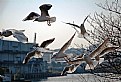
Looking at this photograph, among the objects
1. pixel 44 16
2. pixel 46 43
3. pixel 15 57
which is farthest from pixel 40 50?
pixel 15 57

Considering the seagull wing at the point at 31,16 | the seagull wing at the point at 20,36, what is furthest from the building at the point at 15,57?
the seagull wing at the point at 31,16

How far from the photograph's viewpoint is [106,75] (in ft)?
29.2

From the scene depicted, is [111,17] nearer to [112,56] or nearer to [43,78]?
[112,56]

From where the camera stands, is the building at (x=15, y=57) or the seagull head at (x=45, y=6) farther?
the building at (x=15, y=57)

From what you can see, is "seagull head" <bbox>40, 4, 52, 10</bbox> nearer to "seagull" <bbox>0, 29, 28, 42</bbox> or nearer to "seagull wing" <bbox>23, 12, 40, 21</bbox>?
"seagull wing" <bbox>23, 12, 40, 21</bbox>

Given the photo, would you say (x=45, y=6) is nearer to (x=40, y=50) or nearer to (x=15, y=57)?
(x=40, y=50)

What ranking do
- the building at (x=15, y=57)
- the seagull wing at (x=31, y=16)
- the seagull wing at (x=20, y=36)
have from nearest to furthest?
the seagull wing at (x=20, y=36) → the seagull wing at (x=31, y=16) → the building at (x=15, y=57)

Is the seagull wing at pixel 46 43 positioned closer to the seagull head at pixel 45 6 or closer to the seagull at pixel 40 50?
the seagull at pixel 40 50

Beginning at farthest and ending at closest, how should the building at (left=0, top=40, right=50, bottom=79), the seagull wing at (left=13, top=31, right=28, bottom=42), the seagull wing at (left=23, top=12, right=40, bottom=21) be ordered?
the building at (left=0, top=40, right=50, bottom=79)
the seagull wing at (left=23, top=12, right=40, bottom=21)
the seagull wing at (left=13, top=31, right=28, bottom=42)

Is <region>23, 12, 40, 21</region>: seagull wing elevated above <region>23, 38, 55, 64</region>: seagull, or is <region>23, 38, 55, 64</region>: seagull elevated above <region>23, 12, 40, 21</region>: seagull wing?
<region>23, 12, 40, 21</region>: seagull wing

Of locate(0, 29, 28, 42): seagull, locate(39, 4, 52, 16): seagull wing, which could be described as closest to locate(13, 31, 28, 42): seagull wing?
locate(0, 29, 28, 42): seagull

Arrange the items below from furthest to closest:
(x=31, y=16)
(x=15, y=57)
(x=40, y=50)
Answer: (x=15, y=57)
(x=31, y=16)
(x=40, y=50)

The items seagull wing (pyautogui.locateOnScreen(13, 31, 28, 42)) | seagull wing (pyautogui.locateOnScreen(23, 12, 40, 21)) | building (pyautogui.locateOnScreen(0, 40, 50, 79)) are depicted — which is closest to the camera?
seagull wing (pyautogui.locateOnScreen(13, 31, 28, 42))

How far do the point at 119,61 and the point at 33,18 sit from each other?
292 inches
